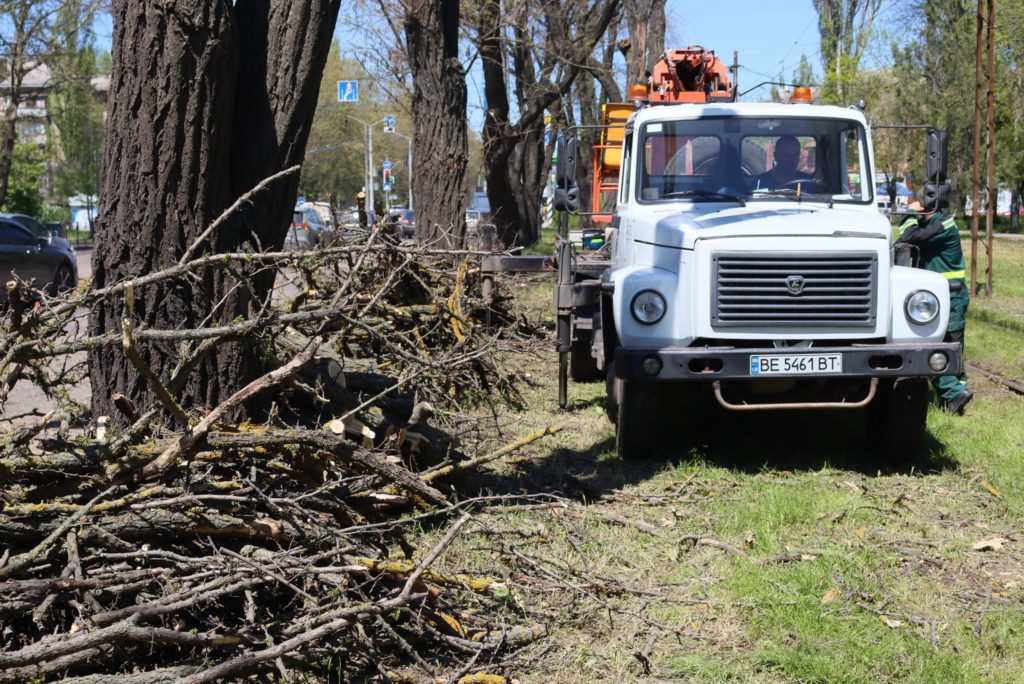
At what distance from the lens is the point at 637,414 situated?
276 inches

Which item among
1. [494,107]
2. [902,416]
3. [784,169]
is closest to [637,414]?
[902,416]

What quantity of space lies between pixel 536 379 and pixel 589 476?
12.0 feet

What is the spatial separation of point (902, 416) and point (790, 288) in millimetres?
1116

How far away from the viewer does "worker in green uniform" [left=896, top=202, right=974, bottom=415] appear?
8750mm

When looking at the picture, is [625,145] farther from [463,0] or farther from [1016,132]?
[1016,132]

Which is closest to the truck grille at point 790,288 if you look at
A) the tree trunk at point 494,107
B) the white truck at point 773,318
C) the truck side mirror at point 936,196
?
the white truck at point 773,318

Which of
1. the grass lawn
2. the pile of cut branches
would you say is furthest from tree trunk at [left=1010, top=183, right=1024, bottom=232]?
the pile of cut branches

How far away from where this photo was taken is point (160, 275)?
4500mm

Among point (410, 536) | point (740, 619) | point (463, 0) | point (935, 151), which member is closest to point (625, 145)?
point (935, 151)

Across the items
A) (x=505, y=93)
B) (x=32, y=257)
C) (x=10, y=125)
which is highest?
(x=10, y=125)

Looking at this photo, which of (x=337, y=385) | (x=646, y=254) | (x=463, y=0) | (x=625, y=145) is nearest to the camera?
(x=337, y=385)

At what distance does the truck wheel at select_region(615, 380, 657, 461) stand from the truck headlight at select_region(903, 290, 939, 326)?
164cm

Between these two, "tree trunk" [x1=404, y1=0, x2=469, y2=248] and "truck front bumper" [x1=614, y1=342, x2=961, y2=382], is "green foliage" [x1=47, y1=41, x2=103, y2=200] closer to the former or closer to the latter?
"tree trunk" [x1=404, y1=0, x2=469, y2=248]

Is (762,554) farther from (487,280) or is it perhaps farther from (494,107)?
(494,107)
